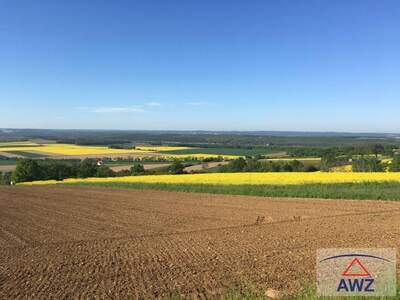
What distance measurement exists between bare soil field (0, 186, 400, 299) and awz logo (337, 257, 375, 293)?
0.76m

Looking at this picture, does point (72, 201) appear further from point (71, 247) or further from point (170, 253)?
point (170, 253)

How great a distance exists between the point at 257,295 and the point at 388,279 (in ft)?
8.14

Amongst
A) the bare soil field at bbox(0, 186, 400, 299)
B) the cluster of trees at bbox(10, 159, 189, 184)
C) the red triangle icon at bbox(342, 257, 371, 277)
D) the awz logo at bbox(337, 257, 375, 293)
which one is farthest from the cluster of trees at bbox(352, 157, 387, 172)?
the awz logo at bbox(337, 257, 375, 293)

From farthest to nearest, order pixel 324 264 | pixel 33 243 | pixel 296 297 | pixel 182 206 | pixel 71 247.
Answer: pixel 182 206 → pixel 33 243 → pixel 71 247 → pixel 324 264 → pixel 296 297

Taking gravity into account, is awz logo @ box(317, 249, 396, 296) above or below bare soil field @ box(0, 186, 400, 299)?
above

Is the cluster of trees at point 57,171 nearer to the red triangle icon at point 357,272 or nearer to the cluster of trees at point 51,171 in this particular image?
the cluster of trees at point 51,171

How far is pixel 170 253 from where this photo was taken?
10906 millimetres

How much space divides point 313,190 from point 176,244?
16.3 meters

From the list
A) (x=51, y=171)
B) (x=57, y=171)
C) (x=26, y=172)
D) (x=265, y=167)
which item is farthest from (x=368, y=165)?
(x=26, y=172)

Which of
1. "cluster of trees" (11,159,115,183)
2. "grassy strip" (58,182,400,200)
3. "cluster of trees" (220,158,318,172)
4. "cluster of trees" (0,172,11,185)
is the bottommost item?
"cluster of trees" (0,172,11,185)

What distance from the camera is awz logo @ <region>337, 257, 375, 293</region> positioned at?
7107mm

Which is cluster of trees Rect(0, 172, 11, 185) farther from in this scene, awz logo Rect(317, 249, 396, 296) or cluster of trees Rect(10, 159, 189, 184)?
awz logo Rect(317, 249, 396, 296)

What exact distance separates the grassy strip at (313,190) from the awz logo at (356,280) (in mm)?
15209

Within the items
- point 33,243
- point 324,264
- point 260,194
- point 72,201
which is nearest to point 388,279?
point 324,264
